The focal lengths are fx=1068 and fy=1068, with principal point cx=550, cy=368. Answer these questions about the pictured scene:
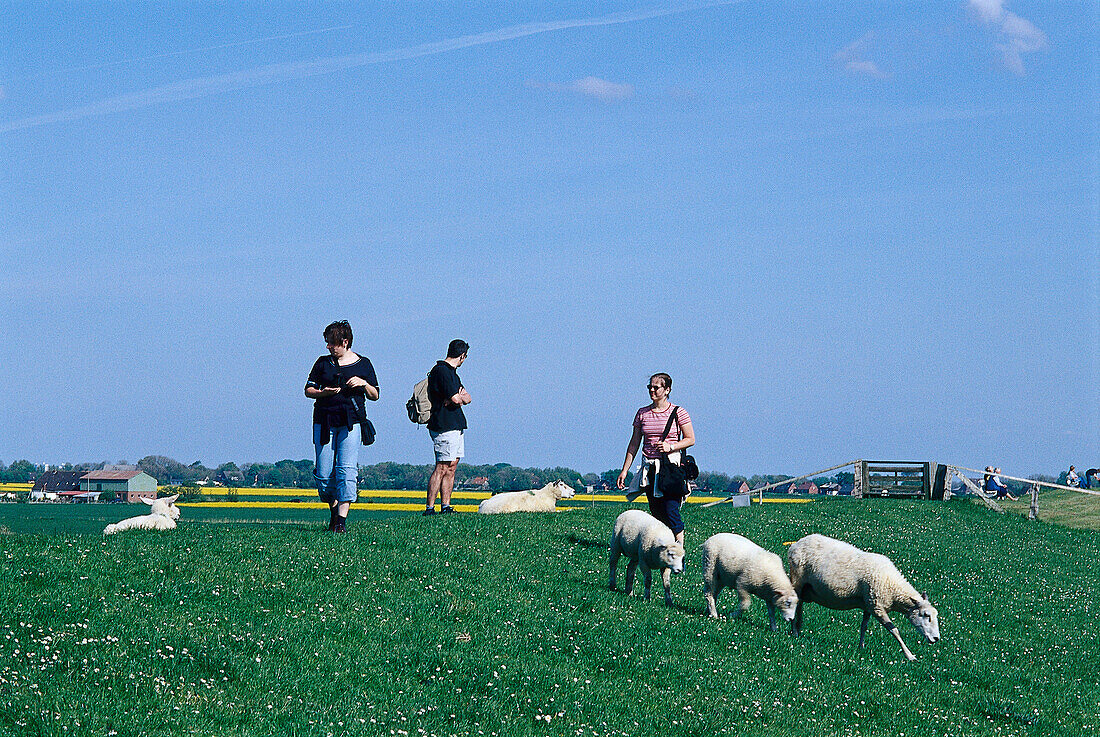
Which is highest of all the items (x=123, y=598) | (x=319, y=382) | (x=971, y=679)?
(x=319, y=382)

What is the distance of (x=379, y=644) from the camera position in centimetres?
1133

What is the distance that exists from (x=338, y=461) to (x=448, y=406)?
13.0ft

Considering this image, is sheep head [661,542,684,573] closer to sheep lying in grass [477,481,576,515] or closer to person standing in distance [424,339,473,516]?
person standing in distance [424,339,473,516]

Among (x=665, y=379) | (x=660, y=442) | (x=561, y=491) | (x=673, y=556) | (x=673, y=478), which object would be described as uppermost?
(x=665, y=379)

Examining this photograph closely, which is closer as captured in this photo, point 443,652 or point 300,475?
point 443,652

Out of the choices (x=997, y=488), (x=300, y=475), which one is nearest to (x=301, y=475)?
(x=300, y=475)

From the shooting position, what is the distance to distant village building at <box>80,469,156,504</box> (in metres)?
72.4

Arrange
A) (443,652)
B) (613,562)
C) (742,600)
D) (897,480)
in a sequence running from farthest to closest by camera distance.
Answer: (897,480), (613,562), (742,600), (443,652)

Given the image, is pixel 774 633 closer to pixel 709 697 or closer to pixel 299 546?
pixel 709 697

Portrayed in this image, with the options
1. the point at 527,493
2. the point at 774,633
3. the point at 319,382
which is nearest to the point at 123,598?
the point at 319,382

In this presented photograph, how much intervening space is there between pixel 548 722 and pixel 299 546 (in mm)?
6913

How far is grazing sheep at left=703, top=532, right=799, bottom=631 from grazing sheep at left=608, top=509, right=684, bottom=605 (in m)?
0.48

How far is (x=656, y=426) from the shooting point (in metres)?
16.3

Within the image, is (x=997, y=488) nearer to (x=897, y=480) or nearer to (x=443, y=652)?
(x=897, y=480)
